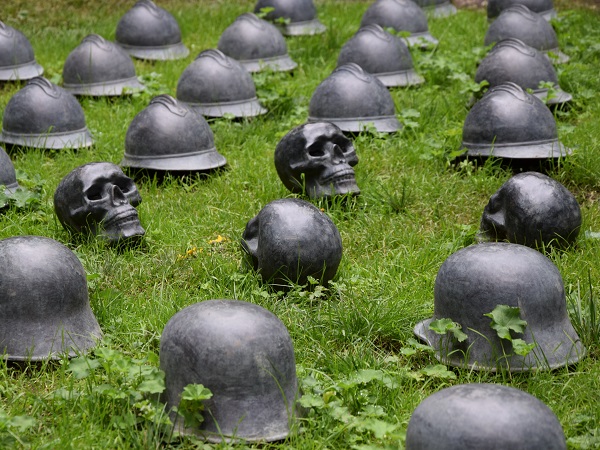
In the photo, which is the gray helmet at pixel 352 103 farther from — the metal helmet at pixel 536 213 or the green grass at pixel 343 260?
the metal helmet at pixel 536 213

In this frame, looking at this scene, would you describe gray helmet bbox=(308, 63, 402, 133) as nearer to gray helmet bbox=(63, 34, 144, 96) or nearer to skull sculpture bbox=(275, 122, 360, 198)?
skull sculpture bbox=(275, 122, 360, 198)

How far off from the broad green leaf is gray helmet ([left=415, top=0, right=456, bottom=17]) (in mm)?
7554

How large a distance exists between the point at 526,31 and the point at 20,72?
4.62 meters

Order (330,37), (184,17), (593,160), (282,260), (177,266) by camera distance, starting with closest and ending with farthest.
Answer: (282,260)
(177,266)
(593,160)
(330,37)
(184,17)

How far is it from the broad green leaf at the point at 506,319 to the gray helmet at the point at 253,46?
5160 millimetres

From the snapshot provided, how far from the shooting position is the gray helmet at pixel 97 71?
318 inches

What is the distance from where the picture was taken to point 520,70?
735 centimetres

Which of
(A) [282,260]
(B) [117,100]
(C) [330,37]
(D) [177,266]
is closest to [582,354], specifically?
(A) [282,260]

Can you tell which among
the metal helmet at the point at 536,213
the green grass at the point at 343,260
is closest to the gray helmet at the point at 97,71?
the green grass at the point at 343,260

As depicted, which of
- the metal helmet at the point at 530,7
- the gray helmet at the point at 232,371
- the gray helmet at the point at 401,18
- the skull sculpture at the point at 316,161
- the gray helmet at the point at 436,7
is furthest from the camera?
the gray helmet at the point at 436,7

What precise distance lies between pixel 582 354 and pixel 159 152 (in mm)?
3330

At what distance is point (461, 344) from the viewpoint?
13.7ft

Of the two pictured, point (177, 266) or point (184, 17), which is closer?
point (177, 266)

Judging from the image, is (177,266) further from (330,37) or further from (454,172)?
(330,37)
